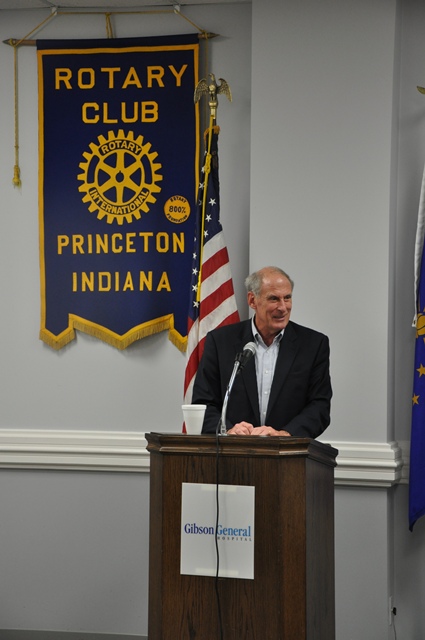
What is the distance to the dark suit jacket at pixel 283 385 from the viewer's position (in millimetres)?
4238

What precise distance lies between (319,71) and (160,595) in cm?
305

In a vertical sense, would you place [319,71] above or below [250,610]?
above

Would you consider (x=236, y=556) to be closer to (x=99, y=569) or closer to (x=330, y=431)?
(x=330, y=431)

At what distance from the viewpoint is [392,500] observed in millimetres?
5113

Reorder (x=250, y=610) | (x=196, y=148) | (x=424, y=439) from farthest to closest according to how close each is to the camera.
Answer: (x=196, y=148)
(x=424, y=439)
(x=250, y=610)

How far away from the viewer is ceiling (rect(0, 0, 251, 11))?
552 centimetres

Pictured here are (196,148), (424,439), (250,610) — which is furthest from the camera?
(196,148)

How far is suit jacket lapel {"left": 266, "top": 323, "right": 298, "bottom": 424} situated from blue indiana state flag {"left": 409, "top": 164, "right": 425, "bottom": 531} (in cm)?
98

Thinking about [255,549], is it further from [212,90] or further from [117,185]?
[117,185]

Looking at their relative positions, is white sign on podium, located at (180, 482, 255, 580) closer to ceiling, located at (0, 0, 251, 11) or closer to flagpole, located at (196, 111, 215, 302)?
flagpole, located at (196, 111, 215, 302)

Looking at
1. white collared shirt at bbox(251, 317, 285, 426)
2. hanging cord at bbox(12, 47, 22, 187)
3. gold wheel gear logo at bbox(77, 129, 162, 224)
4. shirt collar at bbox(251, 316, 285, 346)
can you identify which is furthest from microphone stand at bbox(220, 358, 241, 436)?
hanging cord at bbox(12, 47, 22, 187)

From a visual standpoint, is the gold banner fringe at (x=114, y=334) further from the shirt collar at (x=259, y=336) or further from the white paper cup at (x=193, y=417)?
the white paper cup at (x=193, y=417)

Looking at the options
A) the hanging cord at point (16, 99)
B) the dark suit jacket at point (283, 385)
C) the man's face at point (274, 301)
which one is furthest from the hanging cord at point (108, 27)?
the dark suit jacket at point (283, 385)

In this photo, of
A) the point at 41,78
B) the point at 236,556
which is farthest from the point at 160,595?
the point at 41,78
